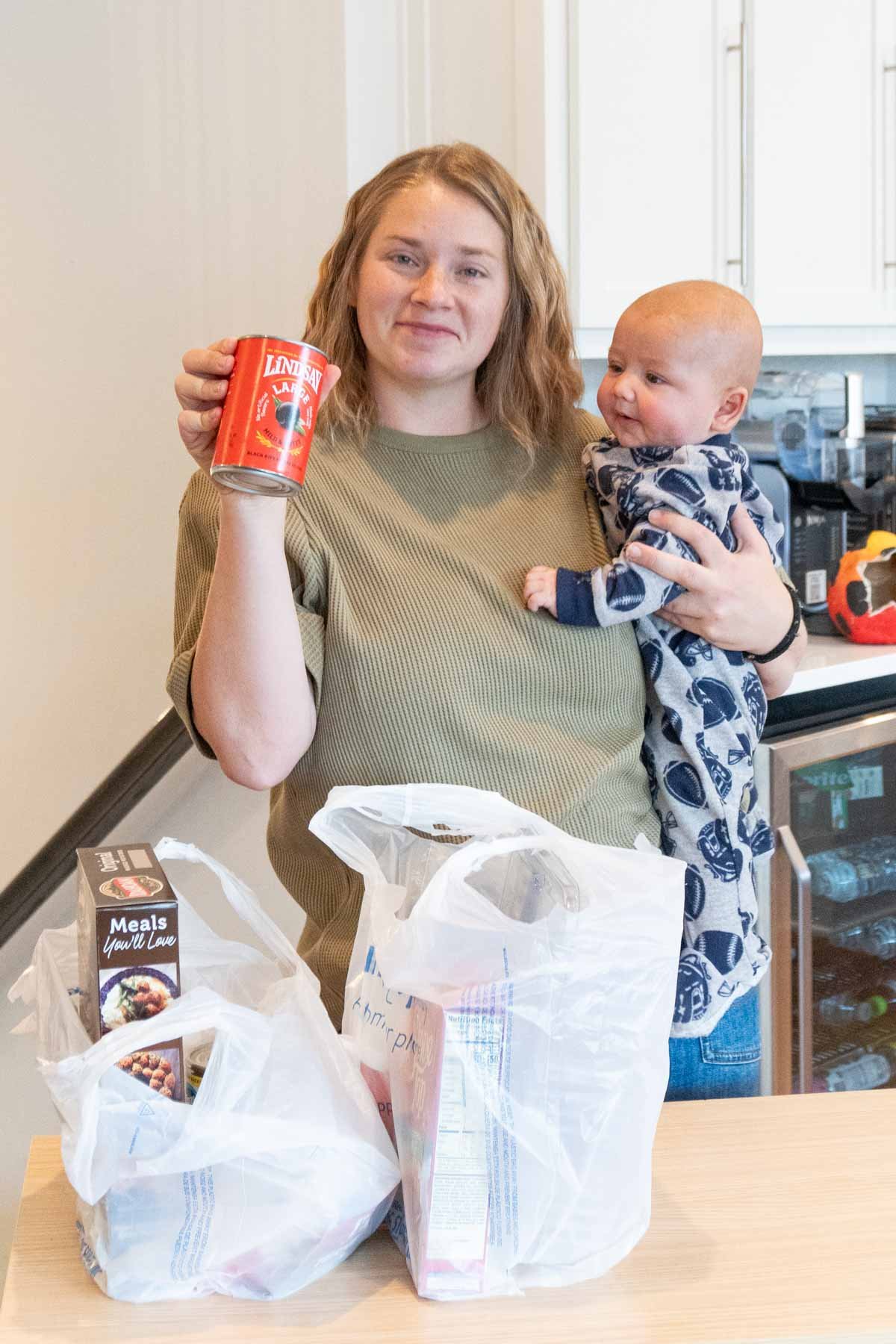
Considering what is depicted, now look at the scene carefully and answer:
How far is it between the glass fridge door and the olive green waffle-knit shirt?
0.80m

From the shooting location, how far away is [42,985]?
883 mm

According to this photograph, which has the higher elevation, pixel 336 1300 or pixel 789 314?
pixel 789 314

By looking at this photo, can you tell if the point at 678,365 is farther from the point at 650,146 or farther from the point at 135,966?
the point at 650,146

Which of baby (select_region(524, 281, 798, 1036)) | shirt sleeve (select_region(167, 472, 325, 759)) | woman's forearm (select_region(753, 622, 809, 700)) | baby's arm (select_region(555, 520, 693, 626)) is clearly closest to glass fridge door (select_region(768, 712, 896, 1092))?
woman's forearm (select_region(753, 622, 809, 700))

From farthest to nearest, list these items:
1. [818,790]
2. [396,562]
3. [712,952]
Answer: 1. [818,790]
2. [712,952]
3. [396,562]

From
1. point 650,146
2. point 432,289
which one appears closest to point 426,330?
point 432,289

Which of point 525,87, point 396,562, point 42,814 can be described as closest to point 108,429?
point 42,814

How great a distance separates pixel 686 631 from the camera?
1269mm

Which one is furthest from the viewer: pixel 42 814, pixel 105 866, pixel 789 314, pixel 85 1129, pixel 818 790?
pixel 789 314

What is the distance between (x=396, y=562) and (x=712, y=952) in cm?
49

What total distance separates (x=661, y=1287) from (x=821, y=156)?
7.14ft

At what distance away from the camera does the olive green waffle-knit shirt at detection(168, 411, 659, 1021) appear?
1.11 metres

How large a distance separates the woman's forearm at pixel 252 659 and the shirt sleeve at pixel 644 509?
0.26 m

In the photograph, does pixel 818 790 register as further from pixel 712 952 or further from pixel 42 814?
pixel 42 814
